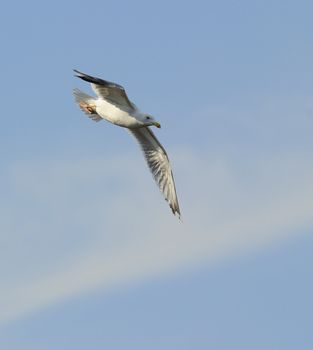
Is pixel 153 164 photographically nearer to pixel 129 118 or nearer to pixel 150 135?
pixel 150 135

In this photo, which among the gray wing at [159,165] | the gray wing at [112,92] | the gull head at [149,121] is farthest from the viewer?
the gray wing at [159,165]

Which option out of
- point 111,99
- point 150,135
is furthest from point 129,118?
point 150,135

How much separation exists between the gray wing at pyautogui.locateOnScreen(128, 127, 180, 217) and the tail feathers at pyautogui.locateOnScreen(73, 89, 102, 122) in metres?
2.05

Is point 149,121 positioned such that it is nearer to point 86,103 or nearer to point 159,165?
point 86,103

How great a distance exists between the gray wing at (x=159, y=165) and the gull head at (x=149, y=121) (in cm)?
262

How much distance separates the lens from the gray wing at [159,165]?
33469 millimetres

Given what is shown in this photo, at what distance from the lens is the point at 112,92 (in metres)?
30.1

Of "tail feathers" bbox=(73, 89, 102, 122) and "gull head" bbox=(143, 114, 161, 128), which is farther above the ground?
"tail feathers" bbox=(73, 89, 102, 122)

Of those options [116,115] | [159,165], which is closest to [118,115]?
[116,115]

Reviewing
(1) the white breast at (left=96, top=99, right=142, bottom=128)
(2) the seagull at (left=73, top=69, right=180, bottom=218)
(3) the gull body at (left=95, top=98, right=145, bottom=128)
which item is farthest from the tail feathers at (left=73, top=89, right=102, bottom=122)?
(1) the white breast at (left=96, top=99, right=142, bottom=128)

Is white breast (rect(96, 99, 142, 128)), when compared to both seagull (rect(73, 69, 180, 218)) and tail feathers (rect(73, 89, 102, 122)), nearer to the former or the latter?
seagull (rect(73, 69, 180, 218))

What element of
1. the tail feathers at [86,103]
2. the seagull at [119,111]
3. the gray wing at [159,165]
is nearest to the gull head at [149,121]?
the seagull at [119,111]

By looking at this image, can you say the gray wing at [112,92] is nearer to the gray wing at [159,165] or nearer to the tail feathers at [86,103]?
the tail feathers at [86,103]

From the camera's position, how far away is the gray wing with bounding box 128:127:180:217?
3347 cm
